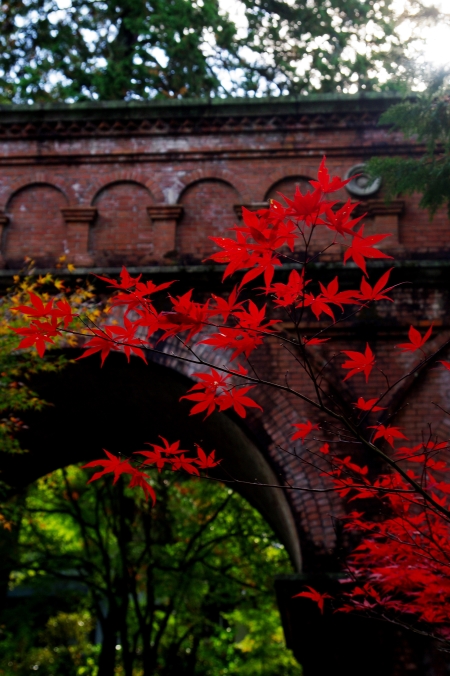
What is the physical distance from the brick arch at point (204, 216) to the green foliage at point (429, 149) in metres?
2.38

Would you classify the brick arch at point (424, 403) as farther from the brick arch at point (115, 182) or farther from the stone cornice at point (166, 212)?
the brick arch at point (115, 182)

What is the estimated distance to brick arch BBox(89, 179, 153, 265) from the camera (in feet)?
31.8

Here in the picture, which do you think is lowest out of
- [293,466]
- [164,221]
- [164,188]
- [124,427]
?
[293,466]

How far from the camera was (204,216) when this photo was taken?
983cm

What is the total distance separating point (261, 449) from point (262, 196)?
3496mm

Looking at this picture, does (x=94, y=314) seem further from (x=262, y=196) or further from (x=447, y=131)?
(x=447, y=131)

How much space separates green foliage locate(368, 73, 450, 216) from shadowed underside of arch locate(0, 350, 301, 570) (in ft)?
11.1

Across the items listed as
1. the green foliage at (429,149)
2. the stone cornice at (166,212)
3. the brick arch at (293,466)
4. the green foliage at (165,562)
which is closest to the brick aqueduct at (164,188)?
the stone cornice at (166,212)

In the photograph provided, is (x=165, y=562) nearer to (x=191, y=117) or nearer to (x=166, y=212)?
(x=166, y=212)

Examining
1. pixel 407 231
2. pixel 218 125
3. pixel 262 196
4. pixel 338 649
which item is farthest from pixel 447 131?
pixel 338 649

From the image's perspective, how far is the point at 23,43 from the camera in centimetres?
1677

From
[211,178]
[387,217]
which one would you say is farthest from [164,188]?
[387,217]

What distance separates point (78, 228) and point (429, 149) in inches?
184

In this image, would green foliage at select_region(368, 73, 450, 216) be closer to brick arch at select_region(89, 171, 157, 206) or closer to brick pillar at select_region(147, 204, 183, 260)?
brick pillar at select_region(147, 204, 183, 260)
